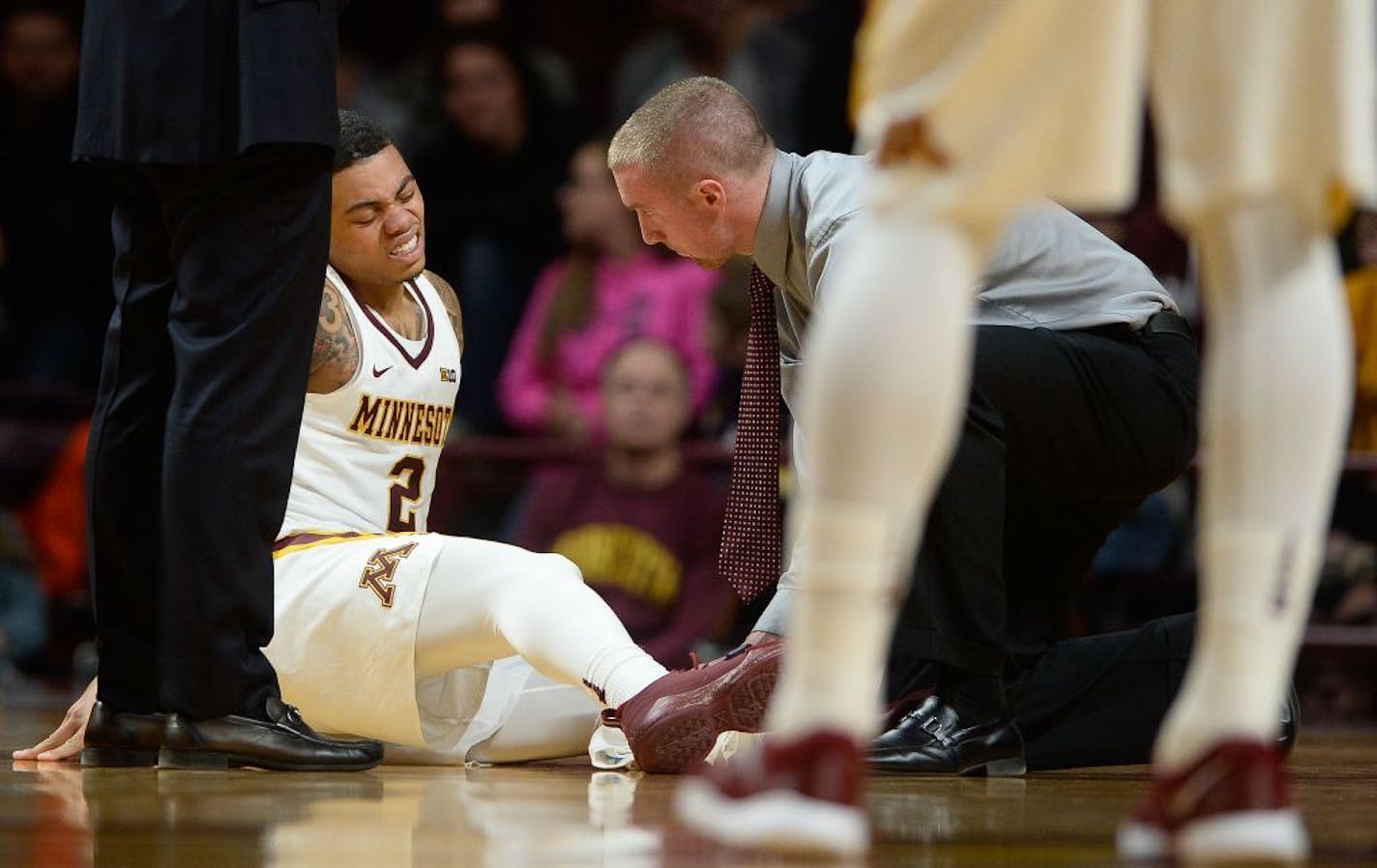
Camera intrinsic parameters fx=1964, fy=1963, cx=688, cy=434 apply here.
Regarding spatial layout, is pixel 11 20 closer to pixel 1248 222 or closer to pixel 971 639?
pixel 971 639

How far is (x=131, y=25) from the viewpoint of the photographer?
117 inches

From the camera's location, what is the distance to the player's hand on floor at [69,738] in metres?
3.16

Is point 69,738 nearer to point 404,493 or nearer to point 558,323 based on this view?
point 404,493

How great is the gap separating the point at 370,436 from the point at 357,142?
1.70ft

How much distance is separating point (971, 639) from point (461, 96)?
4694 mm

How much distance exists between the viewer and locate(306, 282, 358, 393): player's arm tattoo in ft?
11.1

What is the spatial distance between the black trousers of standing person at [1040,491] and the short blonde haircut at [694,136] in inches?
20.0

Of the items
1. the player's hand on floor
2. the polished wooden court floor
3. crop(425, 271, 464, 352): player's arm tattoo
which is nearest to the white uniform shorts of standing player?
the polished wooden court floor

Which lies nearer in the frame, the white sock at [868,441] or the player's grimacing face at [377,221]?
the white sock at [868,441]

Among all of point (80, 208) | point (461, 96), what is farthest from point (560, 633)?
point (80, 208)

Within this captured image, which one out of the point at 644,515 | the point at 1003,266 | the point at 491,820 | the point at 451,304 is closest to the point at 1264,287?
the point at 491,820

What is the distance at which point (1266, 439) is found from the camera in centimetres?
168

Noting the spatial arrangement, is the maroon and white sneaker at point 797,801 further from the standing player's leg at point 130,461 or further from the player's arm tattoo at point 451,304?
the player's arm tattoo at point 451,304

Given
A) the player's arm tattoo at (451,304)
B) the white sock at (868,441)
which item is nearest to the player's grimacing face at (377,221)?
the player's arm tattoo at (451,304)
